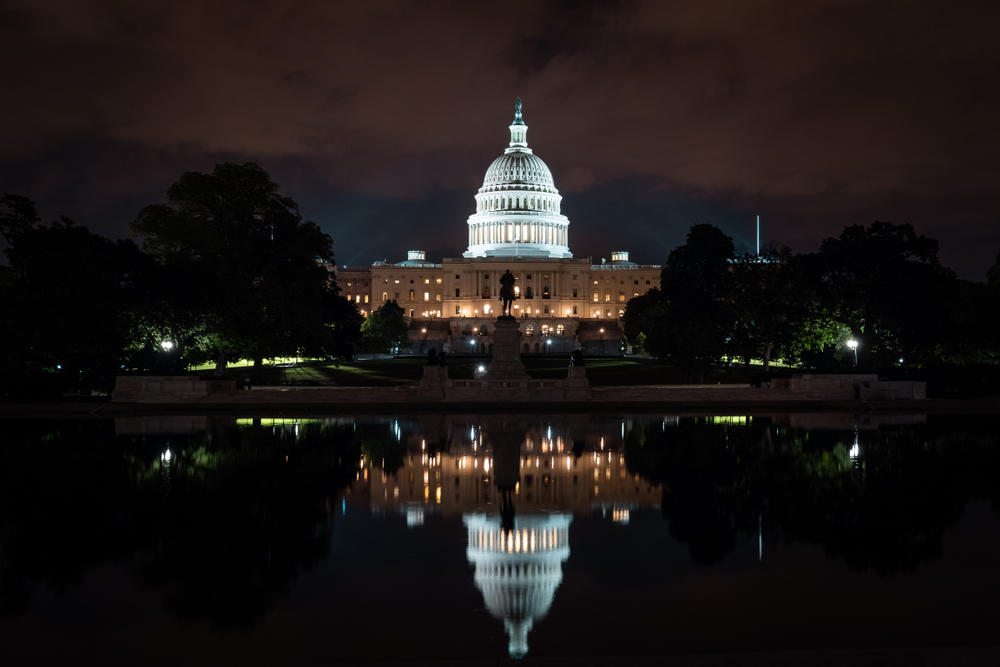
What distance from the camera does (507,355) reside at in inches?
1850

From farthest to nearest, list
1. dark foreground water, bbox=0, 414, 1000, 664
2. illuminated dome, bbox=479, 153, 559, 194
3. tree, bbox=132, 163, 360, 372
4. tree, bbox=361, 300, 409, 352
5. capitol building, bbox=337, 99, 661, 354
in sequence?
illuminated dome, bbox=479, 153, 559, 194, capitol building, bbox=337, 99, 661, 354, tree, bbox=361, 300, 409, 352, tree, bbox=132, 163, 360, 372, dark foreground water, bbox=0, 414, 1000, 664

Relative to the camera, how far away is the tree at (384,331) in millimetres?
94438

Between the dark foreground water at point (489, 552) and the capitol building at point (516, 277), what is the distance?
109m

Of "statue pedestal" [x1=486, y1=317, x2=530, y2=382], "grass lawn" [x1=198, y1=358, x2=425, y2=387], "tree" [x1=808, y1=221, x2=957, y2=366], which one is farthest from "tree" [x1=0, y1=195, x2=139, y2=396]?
"tree" [x1=808, y1=221, x2=957, y2=366]

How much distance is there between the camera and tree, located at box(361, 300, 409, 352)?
94.4m

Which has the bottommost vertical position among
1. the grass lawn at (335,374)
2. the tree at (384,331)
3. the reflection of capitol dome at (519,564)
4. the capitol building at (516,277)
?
the reflection of capitol dome at (519,564)

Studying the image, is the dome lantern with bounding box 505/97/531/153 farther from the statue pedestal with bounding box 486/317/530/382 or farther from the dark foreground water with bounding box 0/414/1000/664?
the dark foreground water with bounding box 0/414/1000/664

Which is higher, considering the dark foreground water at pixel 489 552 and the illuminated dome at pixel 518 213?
the illuminated dome at pixel 518 213

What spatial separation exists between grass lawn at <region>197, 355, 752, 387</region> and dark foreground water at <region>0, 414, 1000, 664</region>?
31092 mm

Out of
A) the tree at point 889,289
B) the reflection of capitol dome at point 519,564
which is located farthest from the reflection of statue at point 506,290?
the reflection of capitol dome at point 519,564

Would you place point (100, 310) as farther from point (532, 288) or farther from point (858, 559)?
point (532, 288)

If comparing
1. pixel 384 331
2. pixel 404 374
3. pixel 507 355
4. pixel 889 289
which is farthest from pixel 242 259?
pixel 384 331

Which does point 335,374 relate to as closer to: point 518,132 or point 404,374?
point 404,374

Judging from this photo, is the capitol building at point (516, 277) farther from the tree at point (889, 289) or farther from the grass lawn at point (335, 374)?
the tree at point (889, 289)
